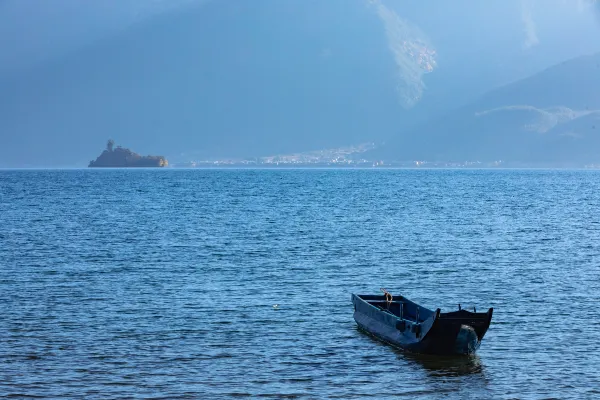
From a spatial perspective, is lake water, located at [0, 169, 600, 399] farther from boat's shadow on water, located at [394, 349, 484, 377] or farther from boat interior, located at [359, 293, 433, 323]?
boat interior, located at [359, 293, 433, 323]

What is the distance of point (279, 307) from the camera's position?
130ft

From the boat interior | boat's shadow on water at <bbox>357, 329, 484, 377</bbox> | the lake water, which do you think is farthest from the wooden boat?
the boat interior

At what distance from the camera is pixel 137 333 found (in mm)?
34469

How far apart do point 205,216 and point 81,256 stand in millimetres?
38410

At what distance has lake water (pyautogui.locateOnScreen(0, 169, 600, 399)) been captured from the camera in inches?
1119

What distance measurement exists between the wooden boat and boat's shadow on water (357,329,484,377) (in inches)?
8.3

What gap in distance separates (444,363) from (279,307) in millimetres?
10515

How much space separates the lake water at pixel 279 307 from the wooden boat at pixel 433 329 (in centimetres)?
48

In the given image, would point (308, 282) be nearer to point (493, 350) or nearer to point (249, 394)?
point (493, 350)

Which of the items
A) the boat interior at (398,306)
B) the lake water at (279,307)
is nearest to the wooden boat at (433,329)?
the lake water at (279,307)

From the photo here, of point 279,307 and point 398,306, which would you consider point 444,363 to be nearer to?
point 398,306

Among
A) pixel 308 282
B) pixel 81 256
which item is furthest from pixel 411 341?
pixel 81 256

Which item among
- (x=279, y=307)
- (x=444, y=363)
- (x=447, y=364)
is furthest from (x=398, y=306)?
(x=447, y=364)

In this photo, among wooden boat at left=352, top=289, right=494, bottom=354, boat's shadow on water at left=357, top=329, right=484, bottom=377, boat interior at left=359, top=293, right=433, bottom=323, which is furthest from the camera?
boat interior at left=359, top=293, right=433, bottom=323
